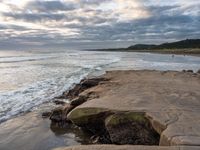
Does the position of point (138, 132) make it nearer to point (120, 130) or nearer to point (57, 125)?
point (120, 130)

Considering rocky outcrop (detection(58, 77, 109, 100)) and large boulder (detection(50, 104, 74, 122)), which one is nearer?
large boulder (detection(50, 104, 74, 122))

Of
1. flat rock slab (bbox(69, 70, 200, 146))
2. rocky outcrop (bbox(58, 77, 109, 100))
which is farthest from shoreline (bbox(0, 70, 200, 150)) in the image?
rocky outcrop (bbox(58, 77, 109, 100))

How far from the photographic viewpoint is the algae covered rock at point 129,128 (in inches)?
313

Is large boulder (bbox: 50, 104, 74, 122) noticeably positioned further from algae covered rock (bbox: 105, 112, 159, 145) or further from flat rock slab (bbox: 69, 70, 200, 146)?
algae covered rock (bbox: 105, 112, 159, 145)

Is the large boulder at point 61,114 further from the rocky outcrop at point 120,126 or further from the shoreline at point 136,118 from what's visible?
the rocky outcrop at point 120,126

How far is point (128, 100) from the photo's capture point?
10133 mm

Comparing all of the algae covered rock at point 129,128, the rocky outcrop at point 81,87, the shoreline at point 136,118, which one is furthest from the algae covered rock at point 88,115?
the rocky outcrop at point 81,87

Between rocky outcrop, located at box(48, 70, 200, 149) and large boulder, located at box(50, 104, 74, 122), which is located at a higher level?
rocky outcrop, located at box(48, 70, 200, 149)

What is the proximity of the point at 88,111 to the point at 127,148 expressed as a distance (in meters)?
3.06

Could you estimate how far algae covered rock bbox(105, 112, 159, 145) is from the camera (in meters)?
7.96

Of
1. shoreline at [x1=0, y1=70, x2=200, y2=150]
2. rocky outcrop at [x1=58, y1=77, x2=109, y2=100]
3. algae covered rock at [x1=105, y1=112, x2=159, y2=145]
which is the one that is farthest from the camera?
rocky outcrop at [x1=58, y1=77, x2=109, y2=100]

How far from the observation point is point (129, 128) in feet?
26.8

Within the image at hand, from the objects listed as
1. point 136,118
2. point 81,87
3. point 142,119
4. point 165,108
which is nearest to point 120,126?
point 136,118

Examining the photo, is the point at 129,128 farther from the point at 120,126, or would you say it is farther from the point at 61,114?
the point at 61,114
